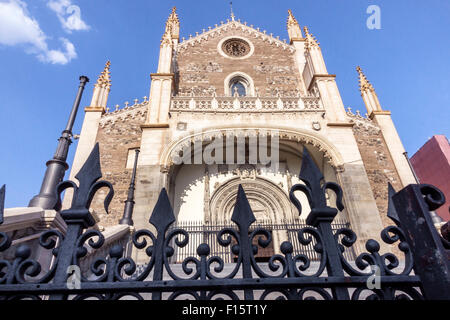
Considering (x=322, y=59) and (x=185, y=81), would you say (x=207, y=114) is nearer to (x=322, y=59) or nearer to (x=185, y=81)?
(x=185, y=81)

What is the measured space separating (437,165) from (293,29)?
14.5 metres

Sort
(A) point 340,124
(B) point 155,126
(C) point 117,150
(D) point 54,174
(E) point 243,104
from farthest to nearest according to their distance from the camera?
(C) point 117,150
(E) point 243,104
(A) point 340,124
(B) point 155,126
(D) point 54,174

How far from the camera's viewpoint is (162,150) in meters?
10.0

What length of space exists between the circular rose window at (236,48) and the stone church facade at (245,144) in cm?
433

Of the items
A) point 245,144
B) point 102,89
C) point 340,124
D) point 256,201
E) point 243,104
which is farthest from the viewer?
point 102,89

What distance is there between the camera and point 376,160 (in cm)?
1186

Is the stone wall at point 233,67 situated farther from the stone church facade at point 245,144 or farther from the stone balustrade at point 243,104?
the stone balustrade at point 243,104

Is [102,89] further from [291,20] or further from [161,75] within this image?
[291,20]

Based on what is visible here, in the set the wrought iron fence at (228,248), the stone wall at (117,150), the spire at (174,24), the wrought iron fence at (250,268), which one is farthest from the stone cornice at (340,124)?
the spire at (174,24)

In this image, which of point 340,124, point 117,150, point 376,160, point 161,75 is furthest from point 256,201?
point 161,75

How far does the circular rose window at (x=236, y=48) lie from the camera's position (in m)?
17.6

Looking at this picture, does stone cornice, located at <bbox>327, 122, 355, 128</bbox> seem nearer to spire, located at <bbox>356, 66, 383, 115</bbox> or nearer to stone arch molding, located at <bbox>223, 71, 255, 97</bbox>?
spire, located at <bbox>356, 66, 383, 115</bbox>

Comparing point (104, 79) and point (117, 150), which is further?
point (104, 79)

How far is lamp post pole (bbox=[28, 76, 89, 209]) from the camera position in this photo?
3.07m
